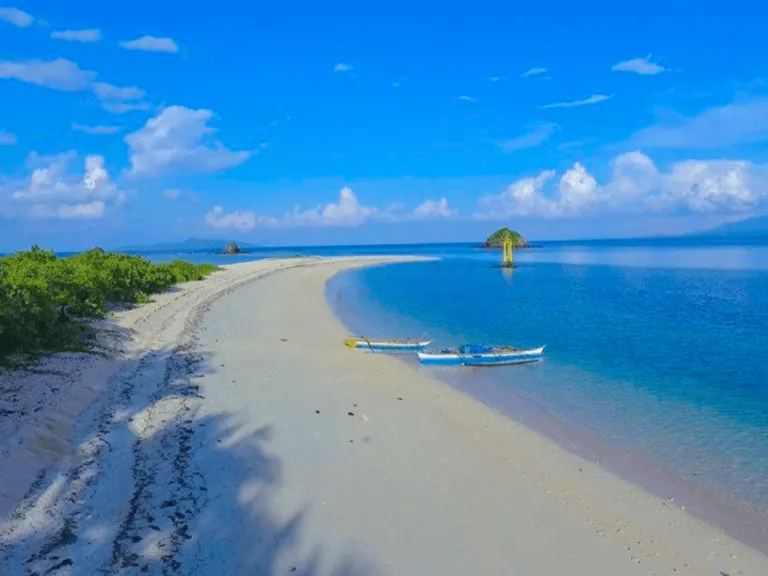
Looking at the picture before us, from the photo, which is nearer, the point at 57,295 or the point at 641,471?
the point at 641,471

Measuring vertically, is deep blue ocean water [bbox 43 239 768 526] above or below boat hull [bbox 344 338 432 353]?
below

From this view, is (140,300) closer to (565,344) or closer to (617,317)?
(565,344)

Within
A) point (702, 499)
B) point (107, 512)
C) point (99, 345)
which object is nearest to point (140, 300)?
point (99, 345)

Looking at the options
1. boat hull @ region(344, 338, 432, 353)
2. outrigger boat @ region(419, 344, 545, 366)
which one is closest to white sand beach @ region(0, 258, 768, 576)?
outrigger boat @ region(419, 344, 545, 366)

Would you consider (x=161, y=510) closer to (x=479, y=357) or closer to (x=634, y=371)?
(x=479, y=357)

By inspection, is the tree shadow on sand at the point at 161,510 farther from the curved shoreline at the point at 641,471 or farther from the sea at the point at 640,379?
the sea at the point at 640,379

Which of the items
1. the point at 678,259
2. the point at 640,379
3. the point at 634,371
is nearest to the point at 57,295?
the point at 640,379

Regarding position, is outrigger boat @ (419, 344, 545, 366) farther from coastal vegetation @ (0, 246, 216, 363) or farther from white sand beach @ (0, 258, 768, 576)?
Result: coastal vegetation @ (0, 246, 216, 363)
